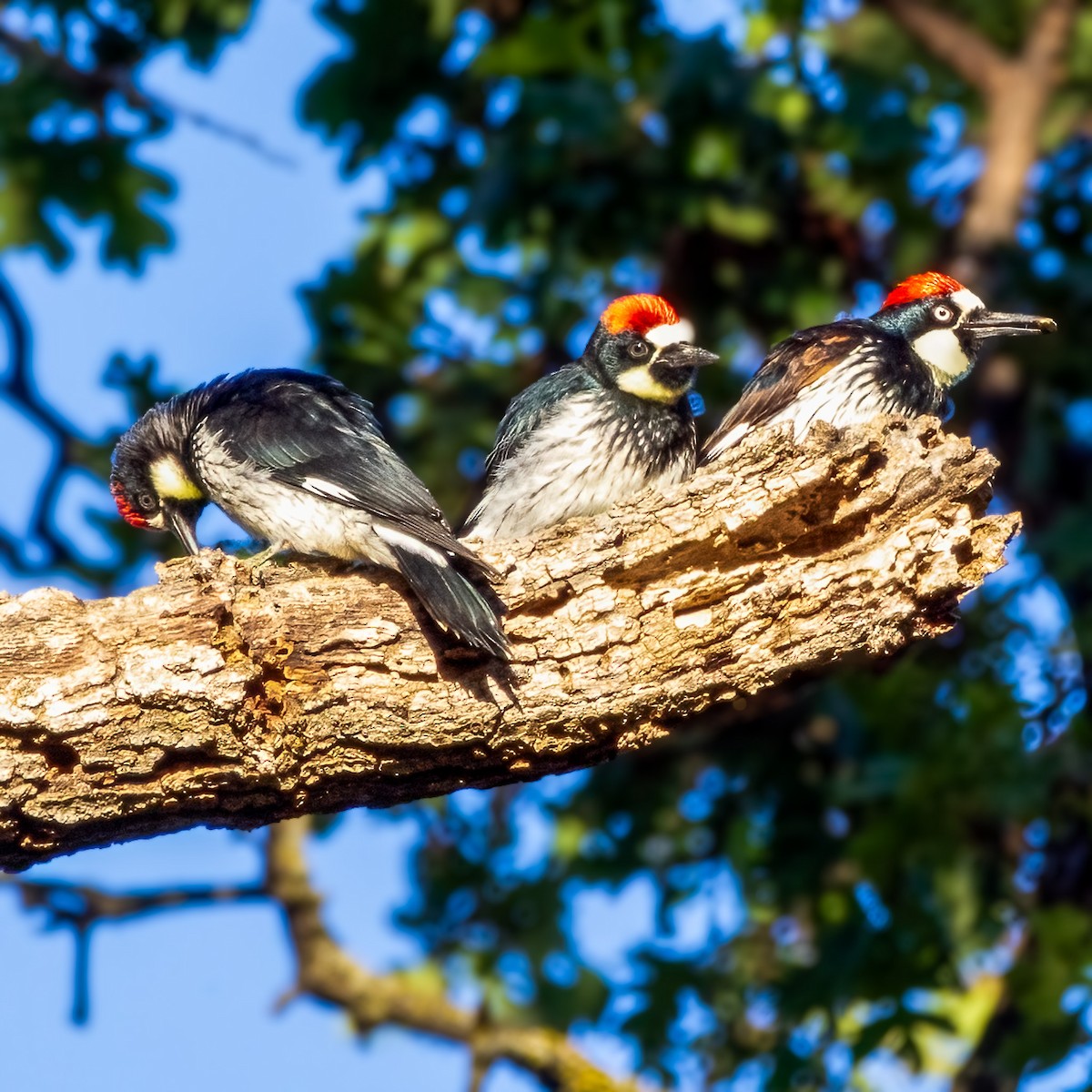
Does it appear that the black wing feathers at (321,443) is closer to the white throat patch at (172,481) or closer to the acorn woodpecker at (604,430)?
the white throat patch at (172,481)

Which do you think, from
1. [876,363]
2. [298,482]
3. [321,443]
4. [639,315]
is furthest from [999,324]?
[298,482]

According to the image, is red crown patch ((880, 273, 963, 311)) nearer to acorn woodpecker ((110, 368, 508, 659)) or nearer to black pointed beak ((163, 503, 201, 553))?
acorn woodpecker ((110, 368, 508, 659))

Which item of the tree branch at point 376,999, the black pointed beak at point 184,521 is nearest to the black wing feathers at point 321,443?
the black pointed beak at point 184,521

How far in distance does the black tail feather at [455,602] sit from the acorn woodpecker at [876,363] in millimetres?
1609

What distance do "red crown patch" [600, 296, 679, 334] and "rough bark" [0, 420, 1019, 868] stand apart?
4.92 ft

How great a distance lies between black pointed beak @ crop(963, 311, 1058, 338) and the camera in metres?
5.81

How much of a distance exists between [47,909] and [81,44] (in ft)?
14.9

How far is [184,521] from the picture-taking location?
6.13m

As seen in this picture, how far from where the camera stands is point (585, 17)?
28.0 feet

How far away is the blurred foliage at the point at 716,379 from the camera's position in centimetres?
768

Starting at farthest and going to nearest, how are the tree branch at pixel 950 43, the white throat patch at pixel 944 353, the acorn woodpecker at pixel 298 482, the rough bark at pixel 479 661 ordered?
the tree branch at pixel 950 43, the white throat patch at pixel 944 353, the acorn woodpecker at pixel 298 482, the rough bark at pixel 479 661

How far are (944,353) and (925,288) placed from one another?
1.06 feet

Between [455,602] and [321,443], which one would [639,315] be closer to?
[321,443]

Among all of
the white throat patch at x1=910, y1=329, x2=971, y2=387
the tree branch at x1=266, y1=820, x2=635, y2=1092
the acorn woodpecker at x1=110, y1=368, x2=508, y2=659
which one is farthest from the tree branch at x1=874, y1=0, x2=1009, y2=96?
the tree branch at x1=266, y1=820, x2=635, y2=1092
